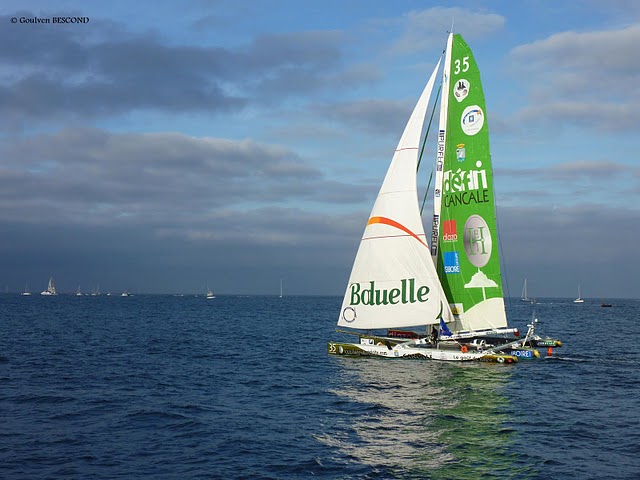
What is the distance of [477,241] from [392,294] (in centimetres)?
754

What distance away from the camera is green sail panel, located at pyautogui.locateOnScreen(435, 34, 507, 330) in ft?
135

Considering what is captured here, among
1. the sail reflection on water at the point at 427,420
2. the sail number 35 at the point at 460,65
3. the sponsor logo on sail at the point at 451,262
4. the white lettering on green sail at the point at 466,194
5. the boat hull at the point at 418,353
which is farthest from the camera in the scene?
the sponsor logo on sail at the point at 451,262

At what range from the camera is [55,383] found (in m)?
32.4

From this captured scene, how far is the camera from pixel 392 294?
39.9 meters

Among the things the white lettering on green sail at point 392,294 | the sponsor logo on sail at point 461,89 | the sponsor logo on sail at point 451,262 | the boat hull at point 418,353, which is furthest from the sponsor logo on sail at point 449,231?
the sponsor logo on sail at point 461,89

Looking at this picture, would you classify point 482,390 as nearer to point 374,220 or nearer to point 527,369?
point 527,369

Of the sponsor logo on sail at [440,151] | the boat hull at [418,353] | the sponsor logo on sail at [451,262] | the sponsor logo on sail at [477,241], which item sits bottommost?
the boat hull at [418,353]

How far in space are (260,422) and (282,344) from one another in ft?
116

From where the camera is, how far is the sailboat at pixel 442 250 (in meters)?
39.5

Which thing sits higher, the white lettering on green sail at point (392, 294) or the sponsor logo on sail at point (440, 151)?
the sponsor logo on sail at point (440, 151)

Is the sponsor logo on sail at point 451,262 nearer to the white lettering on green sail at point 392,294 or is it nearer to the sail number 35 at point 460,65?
the white lettering on green sail at point 392,294

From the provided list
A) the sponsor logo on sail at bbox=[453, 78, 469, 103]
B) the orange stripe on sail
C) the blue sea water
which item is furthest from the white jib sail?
the blue sea water

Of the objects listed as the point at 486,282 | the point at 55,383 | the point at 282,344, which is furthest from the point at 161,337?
the point at 486,282

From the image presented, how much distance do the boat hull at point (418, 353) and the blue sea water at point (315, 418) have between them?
22.8 inches
